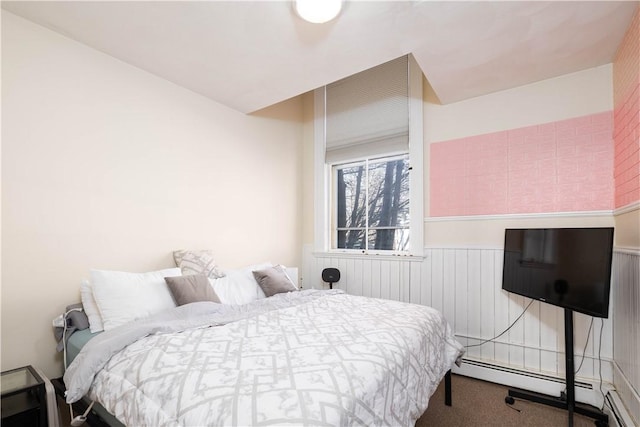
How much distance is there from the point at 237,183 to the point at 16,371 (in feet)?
7.01

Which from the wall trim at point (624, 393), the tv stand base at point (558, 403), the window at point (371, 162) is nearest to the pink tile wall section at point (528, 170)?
the window at point (371, 162)

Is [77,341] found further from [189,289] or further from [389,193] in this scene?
[389,193]

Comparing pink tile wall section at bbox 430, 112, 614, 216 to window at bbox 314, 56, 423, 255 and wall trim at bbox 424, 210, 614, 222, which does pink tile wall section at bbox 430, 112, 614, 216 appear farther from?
window at bbox 314, 56, 423, 255

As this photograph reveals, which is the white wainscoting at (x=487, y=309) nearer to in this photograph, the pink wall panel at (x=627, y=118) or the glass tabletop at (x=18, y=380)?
the pink wall panel at (x=627, y=118)

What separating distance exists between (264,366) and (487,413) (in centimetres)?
184

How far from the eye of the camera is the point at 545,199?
2.51 m

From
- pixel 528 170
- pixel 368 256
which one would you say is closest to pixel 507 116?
pixel 528 170

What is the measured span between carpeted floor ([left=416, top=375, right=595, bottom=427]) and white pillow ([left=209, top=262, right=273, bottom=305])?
157 centimetres

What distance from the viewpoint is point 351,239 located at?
3764mm

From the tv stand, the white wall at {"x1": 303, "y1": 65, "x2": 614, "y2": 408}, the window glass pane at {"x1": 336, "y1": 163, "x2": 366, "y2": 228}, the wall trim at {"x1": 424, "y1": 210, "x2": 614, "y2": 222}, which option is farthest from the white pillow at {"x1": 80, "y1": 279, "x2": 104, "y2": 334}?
the tv stand

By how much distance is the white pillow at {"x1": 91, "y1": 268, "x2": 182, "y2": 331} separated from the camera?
6.12ft

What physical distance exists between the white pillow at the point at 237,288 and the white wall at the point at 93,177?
16.9 inches

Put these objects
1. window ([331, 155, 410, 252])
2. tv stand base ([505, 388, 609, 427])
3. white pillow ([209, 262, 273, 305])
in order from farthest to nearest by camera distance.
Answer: window ([331, 155, 410, 252]) → white pillow ([209, 262, 273, 305]) → tv stand base ([505, 388, 609, 427])

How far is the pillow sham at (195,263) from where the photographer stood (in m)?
2.55
